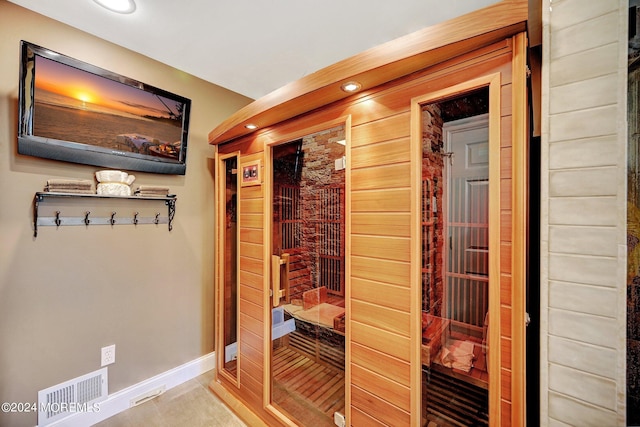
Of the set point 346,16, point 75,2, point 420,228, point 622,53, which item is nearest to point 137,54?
point 75,2

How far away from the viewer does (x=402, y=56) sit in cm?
107

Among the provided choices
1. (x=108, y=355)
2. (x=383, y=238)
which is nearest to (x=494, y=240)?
(x=383, y=238)

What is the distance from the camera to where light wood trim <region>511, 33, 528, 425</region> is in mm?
906

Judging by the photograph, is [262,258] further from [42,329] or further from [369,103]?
[42,329]

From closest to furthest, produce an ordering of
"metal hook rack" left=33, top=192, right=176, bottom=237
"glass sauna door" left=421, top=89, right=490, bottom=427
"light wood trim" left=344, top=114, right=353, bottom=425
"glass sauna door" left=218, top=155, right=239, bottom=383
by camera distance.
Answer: "glass sauna door" left=421, top=89, right=490, bottom=427 < "light wood trim" left=344, top=114, right=353, bottom=425 < "metal hook rack" left=33, top=192, right=176, bottom=237 < "glass sauna door" left=218, top=155, right=239, bottom=383

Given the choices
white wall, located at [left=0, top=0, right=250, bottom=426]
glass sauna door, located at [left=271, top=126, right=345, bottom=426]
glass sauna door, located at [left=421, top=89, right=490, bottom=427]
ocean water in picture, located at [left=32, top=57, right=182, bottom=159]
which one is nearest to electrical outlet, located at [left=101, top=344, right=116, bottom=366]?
white wall, located at [left=0, top=0, right=250, bottom=426]

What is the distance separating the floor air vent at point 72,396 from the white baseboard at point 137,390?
38mm

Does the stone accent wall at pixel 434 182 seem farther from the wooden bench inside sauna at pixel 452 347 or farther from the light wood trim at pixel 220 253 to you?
the light wood trim at pixel 220 253

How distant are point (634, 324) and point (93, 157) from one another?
306 centimetres

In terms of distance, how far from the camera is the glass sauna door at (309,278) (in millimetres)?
1563

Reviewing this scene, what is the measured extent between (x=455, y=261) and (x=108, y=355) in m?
2.48

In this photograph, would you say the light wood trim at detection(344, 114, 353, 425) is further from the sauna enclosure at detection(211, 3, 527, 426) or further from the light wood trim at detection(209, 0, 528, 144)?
the light wood trim at detection(209, 0, 528, 144)

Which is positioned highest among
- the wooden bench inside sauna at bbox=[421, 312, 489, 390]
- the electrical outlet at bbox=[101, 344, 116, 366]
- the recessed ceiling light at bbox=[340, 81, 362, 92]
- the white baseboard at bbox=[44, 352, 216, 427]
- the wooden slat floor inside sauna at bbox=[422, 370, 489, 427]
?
the recessed ceiling light at bbox=[340, 81, 362, 92]

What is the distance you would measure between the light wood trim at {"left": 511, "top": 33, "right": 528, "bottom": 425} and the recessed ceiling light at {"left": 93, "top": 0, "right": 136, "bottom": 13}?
6.87 feet
